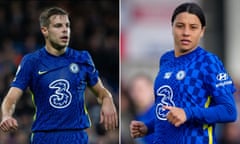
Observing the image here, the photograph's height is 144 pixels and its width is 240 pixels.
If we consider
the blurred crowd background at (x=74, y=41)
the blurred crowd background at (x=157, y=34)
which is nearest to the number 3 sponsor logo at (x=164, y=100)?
the blurred crowd background at (x=74, y=41)

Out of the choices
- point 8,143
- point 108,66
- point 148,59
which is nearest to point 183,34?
point 8,143

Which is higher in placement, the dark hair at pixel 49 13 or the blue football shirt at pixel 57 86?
the dark hair at pixel 49 13

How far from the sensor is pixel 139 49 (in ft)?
42.3

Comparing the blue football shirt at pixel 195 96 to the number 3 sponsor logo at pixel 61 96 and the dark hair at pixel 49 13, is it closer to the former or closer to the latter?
the number 3 sponsor logo at pixel 61 96

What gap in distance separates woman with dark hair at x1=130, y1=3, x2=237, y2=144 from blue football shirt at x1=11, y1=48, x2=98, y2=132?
3.46ft

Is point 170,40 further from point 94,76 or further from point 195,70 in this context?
point 195,70

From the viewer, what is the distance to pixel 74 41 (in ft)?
35.3

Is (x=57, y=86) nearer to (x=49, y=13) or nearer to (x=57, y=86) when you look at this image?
(x=57, y=86)

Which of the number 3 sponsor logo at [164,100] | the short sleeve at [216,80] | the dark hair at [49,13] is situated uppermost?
the dark hair at [49,13]

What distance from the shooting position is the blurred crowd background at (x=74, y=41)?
8.92 meters

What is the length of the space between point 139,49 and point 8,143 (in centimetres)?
458

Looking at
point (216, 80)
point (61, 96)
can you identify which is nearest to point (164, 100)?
point (216, 80)

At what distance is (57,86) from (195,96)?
4.99 ft

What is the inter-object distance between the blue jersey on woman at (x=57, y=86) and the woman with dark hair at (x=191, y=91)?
1.06 metres
